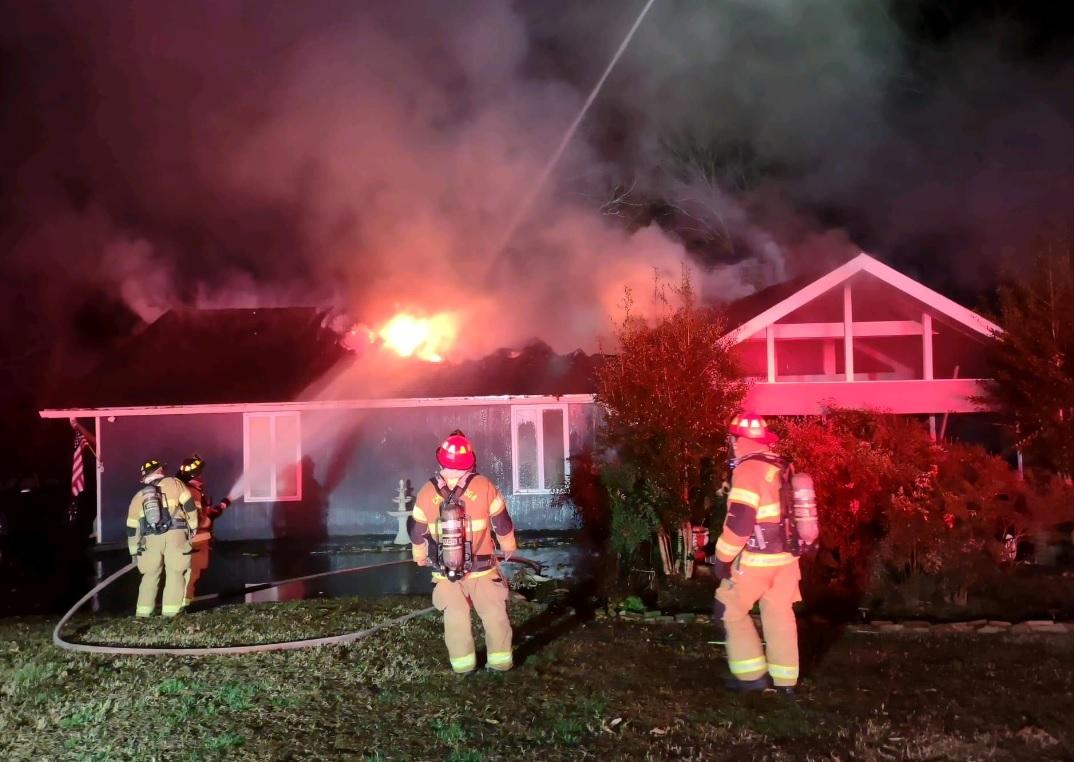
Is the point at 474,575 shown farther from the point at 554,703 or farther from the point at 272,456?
the point at 272,456

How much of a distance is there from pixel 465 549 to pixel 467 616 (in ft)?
1.69

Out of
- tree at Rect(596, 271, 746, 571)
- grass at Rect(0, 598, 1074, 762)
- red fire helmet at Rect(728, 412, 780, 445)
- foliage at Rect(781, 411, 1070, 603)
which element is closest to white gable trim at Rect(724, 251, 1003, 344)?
tree at Rect(596, 271, 746, 571)

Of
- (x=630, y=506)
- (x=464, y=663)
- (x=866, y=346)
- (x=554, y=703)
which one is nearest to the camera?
(x=554, y=703)

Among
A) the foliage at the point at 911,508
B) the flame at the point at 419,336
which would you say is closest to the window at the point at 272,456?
the flame at the point at 419,336

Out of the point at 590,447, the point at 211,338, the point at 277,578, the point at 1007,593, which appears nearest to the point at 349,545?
the point at 277,578

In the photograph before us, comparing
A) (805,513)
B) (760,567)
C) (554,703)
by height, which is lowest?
(554,703)

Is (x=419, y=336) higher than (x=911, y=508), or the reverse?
(x=419, y=336)

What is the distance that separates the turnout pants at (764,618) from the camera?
5.36 metres

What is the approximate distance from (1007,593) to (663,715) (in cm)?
474

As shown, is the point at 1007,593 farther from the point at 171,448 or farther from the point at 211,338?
the point at 211,338

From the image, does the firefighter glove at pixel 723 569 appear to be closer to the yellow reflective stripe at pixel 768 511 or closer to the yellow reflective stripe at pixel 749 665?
the yellow reflective stripe at pixel 768 511

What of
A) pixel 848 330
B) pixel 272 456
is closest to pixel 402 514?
pixel 272 456

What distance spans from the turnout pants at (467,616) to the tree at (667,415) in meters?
3.19

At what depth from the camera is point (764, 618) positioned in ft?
17.9
